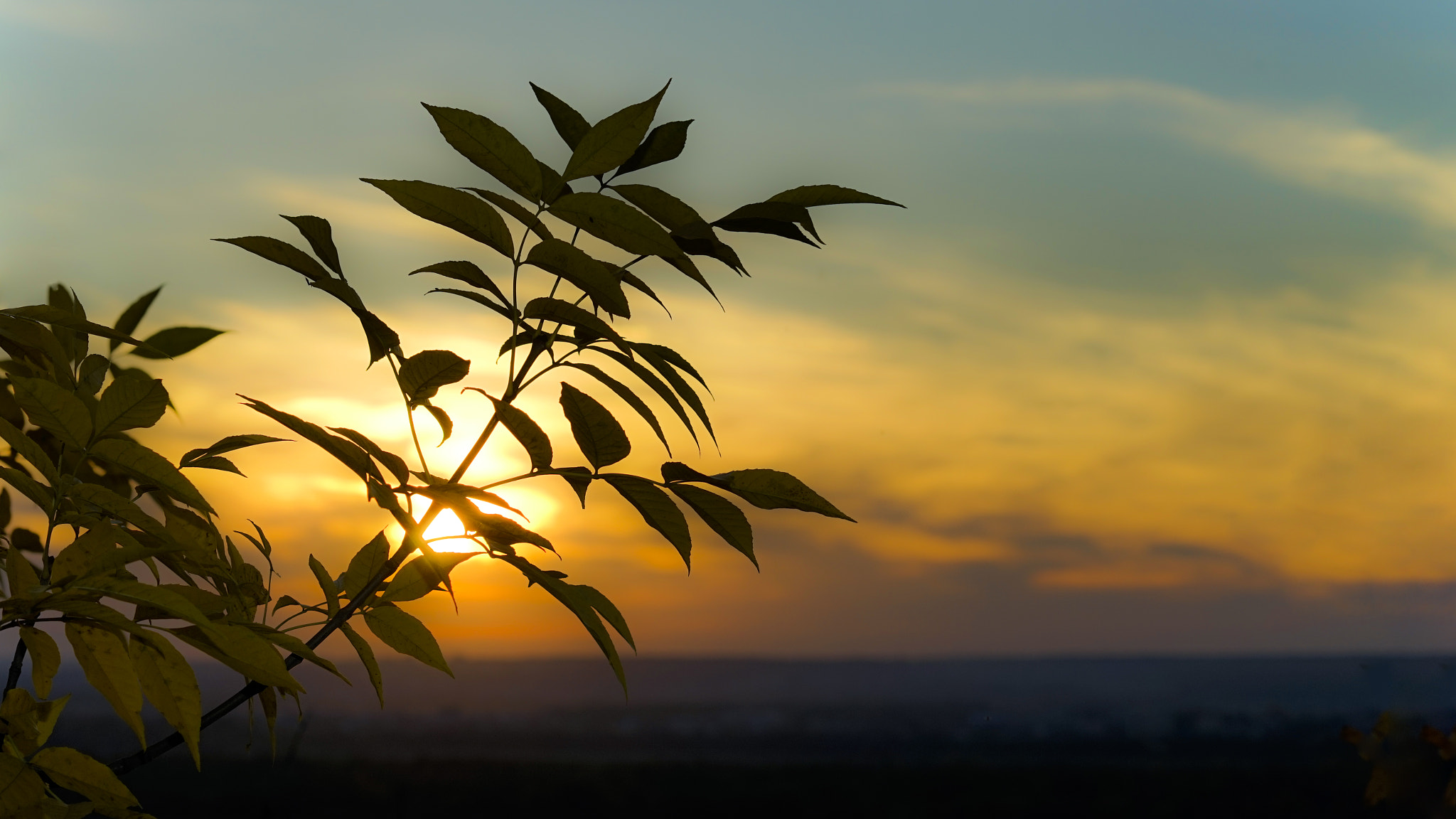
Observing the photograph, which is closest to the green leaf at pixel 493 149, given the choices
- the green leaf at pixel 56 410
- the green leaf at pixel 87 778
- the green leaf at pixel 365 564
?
the green leaf at pixel 56 410

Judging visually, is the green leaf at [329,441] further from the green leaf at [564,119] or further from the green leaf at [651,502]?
the green leaf at [564,119]

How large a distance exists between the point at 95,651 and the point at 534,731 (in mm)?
15458

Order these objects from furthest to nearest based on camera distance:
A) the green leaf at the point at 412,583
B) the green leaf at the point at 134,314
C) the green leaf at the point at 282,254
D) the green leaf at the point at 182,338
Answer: the green leaf at the point at 134,314 → the green leaf at the point at 182,338 → the green leaf at the point at 412,583 → the green leaf at the point at 282,254

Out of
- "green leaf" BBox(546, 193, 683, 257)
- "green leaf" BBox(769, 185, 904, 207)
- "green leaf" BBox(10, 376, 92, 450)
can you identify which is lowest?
"green leaf" BBox(10, 376, 92, 450)

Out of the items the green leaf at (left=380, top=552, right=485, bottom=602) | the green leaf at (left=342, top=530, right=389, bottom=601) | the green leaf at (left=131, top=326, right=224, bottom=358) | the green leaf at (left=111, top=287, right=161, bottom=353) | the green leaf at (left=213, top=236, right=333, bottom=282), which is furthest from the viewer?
the green leaf at (left=111, top=287, right=161, bottom=353)

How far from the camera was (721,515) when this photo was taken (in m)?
1.32

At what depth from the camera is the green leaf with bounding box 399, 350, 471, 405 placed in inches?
47.8

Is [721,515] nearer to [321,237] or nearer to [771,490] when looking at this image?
[771,490]

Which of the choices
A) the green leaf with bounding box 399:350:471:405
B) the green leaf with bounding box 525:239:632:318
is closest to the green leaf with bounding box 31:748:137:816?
the green leaf with bounding box 399:350:471:405

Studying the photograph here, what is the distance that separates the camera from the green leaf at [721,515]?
1.30 meters

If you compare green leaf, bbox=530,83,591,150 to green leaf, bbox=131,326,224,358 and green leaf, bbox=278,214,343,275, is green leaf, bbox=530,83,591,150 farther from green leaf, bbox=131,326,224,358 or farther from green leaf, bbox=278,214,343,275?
green leaf, bbox=131,326,224,358

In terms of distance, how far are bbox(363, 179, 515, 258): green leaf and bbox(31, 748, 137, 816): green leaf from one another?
727 mm

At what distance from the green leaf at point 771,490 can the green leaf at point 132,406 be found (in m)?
0.69

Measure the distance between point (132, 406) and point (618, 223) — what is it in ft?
2.05
